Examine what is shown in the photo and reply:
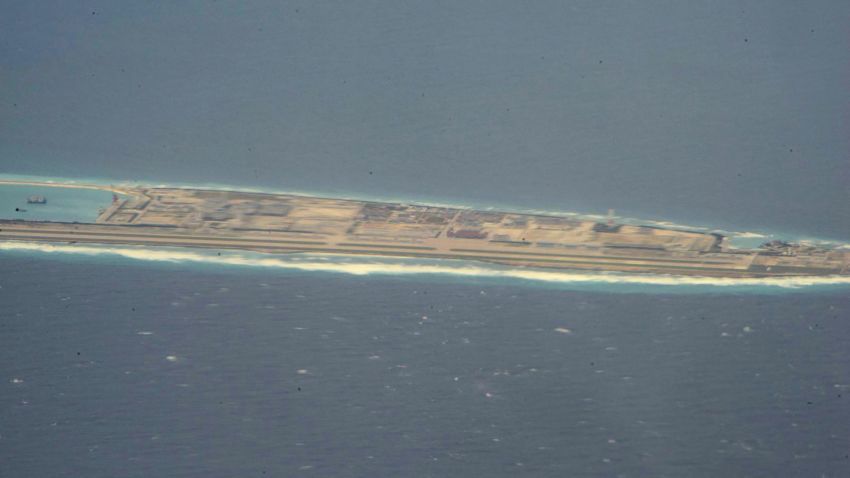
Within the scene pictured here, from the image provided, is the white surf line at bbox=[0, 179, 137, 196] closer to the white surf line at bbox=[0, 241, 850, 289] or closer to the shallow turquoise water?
the shallow turquoise water

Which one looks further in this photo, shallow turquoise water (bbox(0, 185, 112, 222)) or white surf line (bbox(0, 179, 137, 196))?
white surf line (bbox(0, 179, 137, 196))

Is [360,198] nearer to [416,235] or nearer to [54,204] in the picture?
[416,235]

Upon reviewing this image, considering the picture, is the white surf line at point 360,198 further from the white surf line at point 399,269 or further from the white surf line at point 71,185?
the white surf line at point 399,269

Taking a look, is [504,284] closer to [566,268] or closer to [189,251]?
[566,268]

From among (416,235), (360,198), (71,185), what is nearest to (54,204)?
(71,185)

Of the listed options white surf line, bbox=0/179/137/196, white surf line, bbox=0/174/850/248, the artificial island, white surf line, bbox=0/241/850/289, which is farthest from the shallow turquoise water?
white surf line, bbox=0/241/850/289

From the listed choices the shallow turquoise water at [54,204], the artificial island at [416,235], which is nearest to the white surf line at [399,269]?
the artificial island at [416,235]
